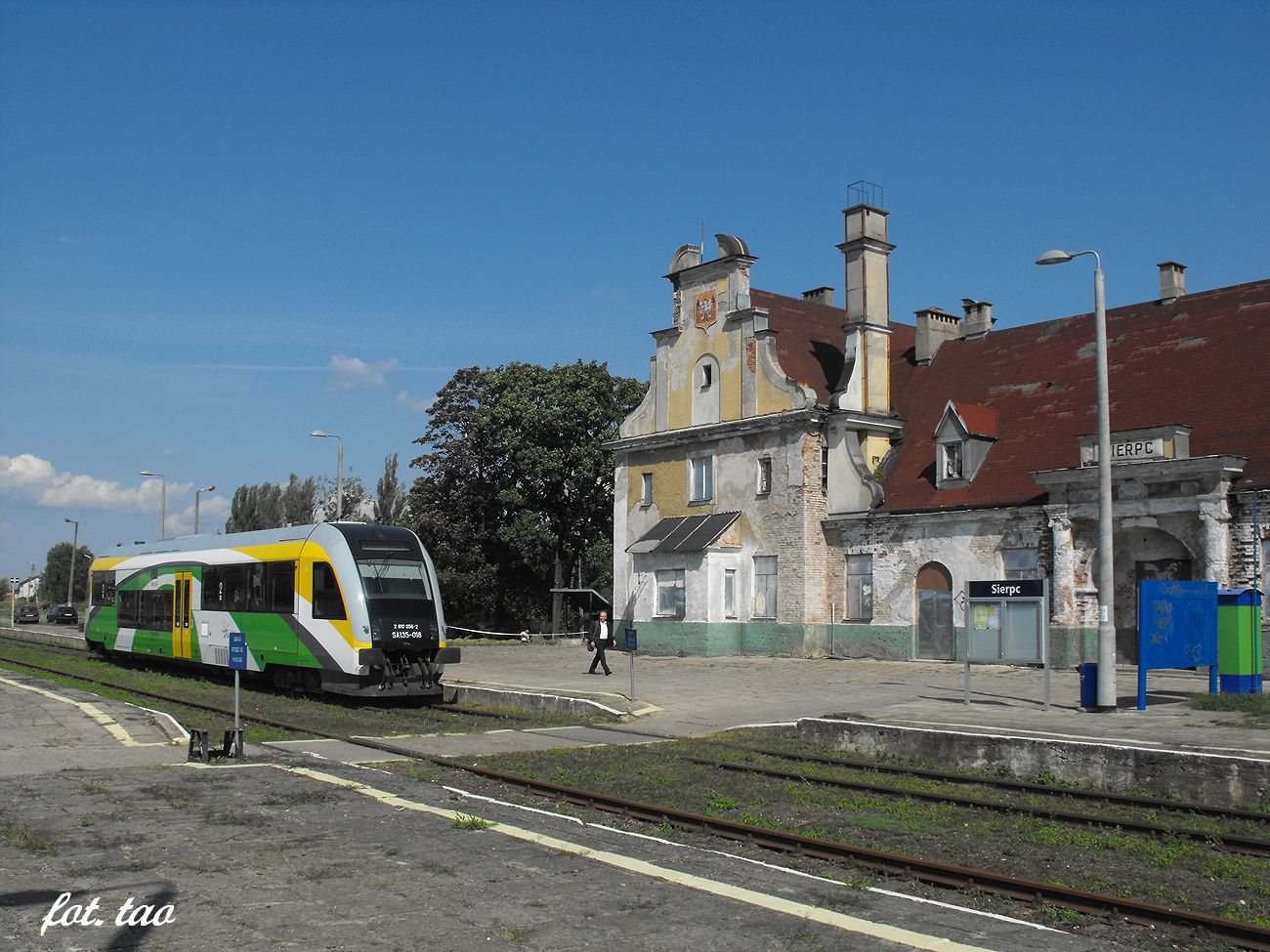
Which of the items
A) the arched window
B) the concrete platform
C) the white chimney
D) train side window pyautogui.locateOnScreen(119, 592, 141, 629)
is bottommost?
the concrete platform

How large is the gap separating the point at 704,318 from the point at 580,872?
1282 inches

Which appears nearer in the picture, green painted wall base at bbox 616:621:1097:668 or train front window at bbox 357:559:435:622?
train front window at bbox 357:559:435:622

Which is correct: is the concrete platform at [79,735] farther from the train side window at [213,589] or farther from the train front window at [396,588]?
the train side window at [213,589]

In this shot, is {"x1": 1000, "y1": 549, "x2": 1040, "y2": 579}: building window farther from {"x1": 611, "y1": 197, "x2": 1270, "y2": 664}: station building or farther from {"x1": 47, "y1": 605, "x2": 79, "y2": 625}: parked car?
{"x1": 47, "y1": 605, "x2": 79, "y2": 625}: parked car

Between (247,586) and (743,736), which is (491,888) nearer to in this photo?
(743,736)

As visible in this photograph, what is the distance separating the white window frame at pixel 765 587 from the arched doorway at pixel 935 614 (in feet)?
16.4

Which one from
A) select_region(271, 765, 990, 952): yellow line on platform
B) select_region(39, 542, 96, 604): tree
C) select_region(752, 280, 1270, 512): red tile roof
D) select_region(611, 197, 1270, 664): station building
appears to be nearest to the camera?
select_region(271, 765, 990, 952): yellow line on platform

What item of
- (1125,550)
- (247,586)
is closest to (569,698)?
(247,586)

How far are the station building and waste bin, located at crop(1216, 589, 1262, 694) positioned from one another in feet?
18.9

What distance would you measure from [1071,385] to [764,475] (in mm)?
9654

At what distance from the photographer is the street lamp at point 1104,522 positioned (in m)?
19.7

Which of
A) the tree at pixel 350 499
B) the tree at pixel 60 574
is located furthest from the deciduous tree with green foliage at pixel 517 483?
the tree at pixel 60 574

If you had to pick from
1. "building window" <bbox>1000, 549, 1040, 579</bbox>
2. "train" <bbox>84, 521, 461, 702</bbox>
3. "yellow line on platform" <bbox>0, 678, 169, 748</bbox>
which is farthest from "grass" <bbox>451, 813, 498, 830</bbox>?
"building window" <bbox>1000, 549, 1040, 579</bbox>

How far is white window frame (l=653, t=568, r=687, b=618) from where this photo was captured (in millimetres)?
39312
